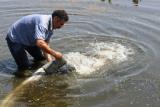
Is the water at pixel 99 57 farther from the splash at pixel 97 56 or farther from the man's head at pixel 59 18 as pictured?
the man's head at pixel 59 18

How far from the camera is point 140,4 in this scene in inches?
577

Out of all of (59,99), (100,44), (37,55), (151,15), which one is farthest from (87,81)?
(151,15)

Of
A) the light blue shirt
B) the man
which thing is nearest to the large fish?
the man

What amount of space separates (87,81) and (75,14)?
217 inches

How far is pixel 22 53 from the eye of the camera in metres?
8.80

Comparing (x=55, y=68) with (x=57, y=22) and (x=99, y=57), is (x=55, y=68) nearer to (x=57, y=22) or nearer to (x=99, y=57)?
(x=57, y=22)

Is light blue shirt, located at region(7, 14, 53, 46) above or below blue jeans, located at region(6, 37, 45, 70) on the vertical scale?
above

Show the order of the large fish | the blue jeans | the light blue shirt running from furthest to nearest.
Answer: the blue jeans < the large fish < the light blue shirt

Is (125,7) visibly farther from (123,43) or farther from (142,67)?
(142,67)

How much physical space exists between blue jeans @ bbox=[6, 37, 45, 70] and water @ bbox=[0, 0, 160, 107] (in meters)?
0.44

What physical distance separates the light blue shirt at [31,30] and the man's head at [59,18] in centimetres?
16

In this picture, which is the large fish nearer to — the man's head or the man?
the man

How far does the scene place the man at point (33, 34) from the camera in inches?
313

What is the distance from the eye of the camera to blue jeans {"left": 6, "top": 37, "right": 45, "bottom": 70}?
8.69m
